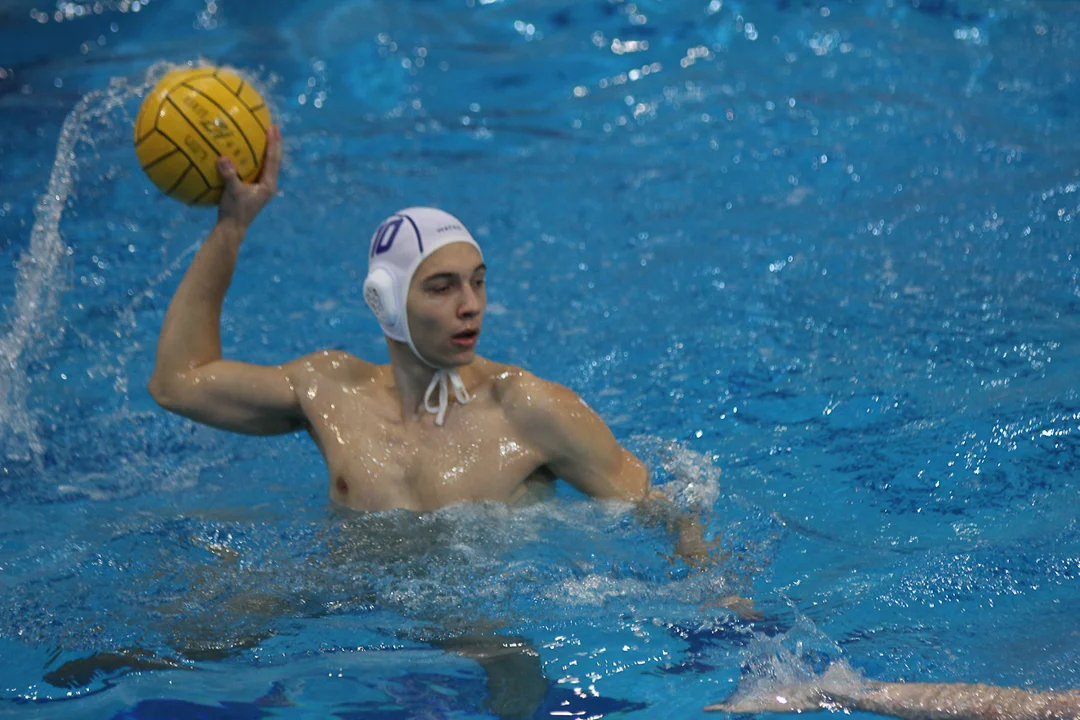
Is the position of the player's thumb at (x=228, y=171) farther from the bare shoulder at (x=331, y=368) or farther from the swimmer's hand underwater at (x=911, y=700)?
the swimmer's hand underwater at (x=911, y=700)

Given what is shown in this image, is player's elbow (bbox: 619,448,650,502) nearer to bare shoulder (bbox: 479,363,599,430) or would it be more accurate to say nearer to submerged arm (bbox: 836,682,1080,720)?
bare shoulder (bbox: 479,363,599,430)

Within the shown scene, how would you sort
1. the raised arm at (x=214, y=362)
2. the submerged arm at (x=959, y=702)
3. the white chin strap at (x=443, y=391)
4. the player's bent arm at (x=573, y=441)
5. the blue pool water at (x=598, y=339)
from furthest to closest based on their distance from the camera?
1. the raised arm at (x=214, y=362)
2. the white chin strap at (x=443, y=391)
3. the player's bent arm at (x=573, y=441)
4. the blue pool water at (x=598, y=339)
5. the submerged arm at (x=959, y=702)

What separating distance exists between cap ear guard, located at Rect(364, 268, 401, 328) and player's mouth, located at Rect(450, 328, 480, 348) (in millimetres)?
195

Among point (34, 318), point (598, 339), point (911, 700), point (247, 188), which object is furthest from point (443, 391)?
point (34, 318)

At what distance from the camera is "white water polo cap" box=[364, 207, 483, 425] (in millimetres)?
3715

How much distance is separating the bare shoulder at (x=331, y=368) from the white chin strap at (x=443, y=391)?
33cm

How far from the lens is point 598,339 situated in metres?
6.13

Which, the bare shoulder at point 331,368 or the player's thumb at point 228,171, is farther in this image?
the bare shoulder at point 331,368

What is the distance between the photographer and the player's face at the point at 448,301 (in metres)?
3.68

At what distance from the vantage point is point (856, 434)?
5055 mm

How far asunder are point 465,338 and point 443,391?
0.27 metres

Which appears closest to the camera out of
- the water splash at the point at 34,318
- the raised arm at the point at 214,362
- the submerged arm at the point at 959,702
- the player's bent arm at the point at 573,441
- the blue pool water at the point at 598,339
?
the submerged arm at the point at 959,702

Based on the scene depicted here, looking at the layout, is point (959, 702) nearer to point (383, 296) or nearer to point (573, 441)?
point (573, 441)

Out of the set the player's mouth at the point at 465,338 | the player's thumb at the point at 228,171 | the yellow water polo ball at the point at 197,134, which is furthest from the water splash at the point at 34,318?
the player's mouth at the point at 465,338
